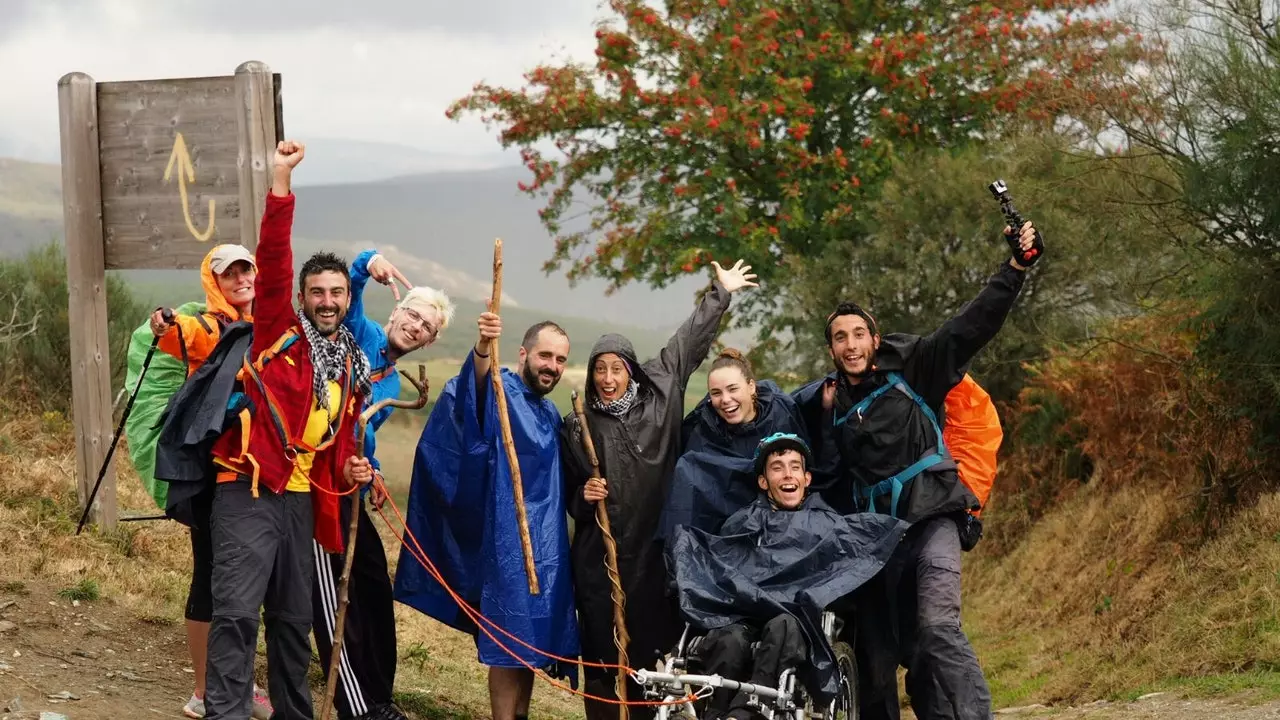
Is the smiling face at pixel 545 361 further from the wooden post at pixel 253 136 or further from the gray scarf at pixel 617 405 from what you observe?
the wooden post at pixel 253 136

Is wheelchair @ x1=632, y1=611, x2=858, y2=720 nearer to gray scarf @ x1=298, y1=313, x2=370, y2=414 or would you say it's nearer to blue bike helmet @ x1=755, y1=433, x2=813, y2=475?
blue bike helmet @ x1=755, y1=433, x2=813, y2=475

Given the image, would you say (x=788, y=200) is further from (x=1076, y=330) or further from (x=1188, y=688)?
(x=1188, y=688)

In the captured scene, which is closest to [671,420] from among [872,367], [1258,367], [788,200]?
[872,367]

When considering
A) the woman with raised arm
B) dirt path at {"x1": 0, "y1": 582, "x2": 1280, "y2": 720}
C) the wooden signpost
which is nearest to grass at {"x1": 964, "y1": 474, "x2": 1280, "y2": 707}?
dirt path at {"x1": 0, "y1": 582, "x2": 1280, "y2": 720}

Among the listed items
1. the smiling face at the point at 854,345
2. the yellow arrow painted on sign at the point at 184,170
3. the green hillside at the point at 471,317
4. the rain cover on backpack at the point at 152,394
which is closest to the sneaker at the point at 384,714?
the rain cover on backpack at the point at 152,394

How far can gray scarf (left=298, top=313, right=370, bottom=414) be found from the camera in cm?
523

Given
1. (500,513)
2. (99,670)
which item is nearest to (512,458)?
(500,513)

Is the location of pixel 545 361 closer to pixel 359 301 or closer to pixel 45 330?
pixel 359 301

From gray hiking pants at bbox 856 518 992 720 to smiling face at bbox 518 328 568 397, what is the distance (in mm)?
1504

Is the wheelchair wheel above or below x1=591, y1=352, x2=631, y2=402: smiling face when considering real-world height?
below

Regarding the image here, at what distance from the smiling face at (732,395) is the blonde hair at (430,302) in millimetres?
1159

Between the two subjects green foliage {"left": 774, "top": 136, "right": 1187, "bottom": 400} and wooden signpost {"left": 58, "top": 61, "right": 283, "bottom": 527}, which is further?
green foliage {"left": 774, "top": 136, "right": 1187, "bottom": 400}

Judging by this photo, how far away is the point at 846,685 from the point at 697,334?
1692 millimetres

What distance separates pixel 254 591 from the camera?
4984mm
